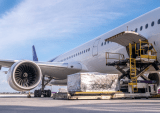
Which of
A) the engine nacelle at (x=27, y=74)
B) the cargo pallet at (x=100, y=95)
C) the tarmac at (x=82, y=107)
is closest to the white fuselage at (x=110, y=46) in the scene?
the cargo pallet at (x=100, y=95)

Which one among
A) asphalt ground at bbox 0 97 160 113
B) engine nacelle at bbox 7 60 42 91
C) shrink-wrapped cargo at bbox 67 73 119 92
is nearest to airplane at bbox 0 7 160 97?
engine nacelle at bbox 7 60 42 91

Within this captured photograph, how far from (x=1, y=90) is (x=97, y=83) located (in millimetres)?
59027

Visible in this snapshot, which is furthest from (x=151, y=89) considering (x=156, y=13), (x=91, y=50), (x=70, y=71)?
(x=70, y=71)

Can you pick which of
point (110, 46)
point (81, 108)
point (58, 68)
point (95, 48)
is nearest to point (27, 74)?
point (58, 68)

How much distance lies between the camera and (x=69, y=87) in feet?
31.1

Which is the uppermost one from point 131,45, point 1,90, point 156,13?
point 156,13

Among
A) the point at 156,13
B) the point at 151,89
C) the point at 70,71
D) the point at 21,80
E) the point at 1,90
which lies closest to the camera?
the point at 156,13

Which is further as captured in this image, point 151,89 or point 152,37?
point 151,89

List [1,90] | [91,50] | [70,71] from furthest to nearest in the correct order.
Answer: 1. [1,90]
2. [70,71]
3. [91,50]

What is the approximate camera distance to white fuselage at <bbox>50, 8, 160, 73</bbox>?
852cm

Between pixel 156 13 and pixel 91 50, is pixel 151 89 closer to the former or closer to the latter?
pixel 156 13

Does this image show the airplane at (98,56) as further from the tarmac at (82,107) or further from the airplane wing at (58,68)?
the tarmac at (82,107)

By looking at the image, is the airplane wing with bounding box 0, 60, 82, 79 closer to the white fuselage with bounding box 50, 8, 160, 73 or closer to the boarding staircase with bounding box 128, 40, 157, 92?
the white fuselage with bounding box 50, 8, 160, 73

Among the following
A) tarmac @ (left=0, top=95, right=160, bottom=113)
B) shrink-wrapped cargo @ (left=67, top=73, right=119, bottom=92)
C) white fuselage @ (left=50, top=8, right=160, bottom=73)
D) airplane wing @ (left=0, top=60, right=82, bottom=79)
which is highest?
white fuselage @ (left=50, top=8, right=160, bottom=73)
